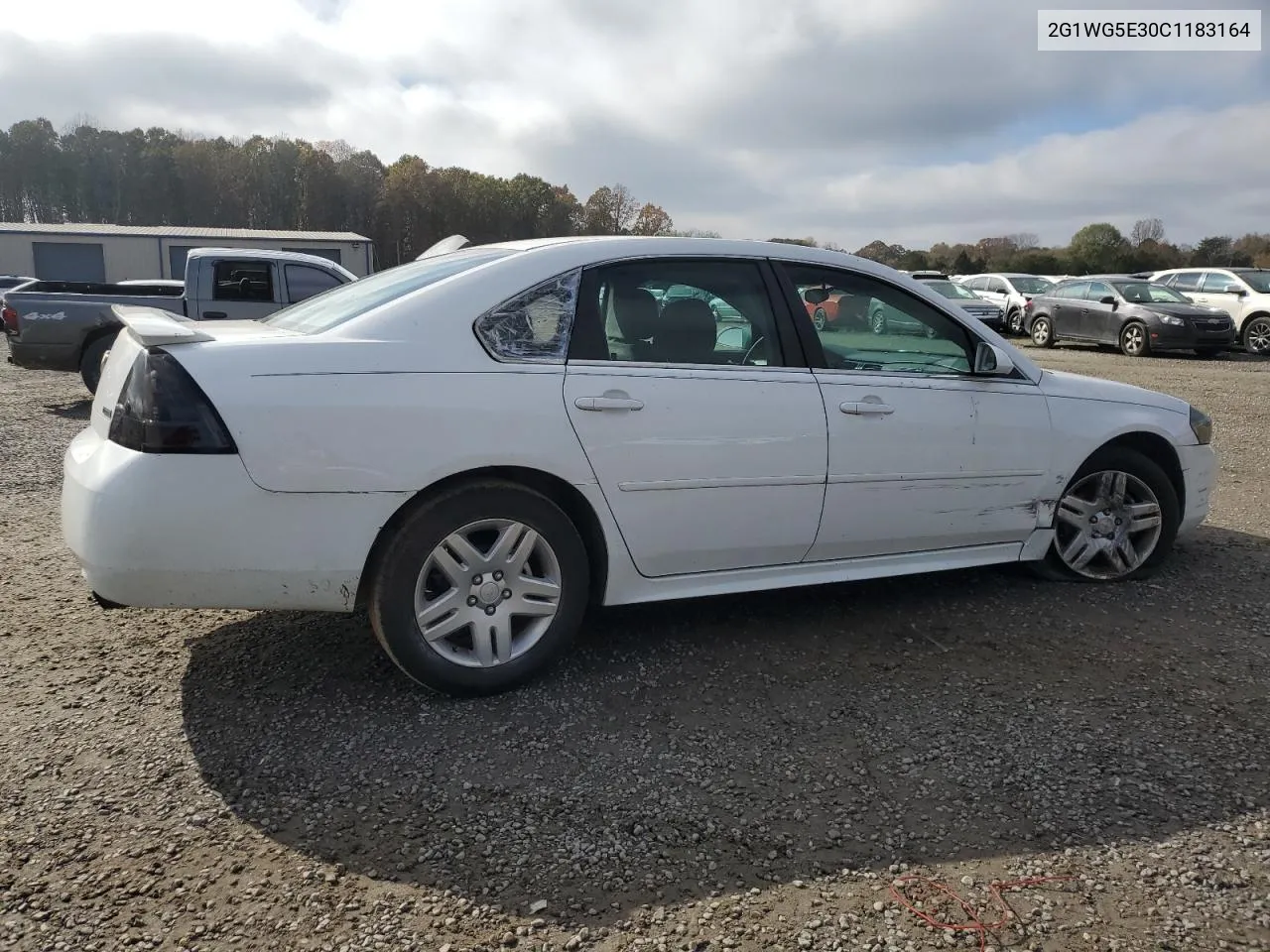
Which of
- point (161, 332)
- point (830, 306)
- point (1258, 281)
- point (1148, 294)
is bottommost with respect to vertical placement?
point (161, 332)

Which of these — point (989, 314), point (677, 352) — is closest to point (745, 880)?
point (677, 352)

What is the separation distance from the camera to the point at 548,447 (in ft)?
10.6

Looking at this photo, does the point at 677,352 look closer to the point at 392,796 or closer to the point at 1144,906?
the point at 392,796

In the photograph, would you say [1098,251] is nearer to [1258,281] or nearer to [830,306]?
[1258,281]

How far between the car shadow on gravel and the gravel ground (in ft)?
0.04

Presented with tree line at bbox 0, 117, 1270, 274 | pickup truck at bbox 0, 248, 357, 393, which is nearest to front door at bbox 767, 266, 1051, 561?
pickup truck at bbox 0, 248, 357, 393

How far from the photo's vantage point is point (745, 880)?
7.81 ft

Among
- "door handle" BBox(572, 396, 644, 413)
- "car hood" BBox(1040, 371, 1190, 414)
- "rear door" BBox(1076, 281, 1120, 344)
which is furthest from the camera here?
"rear door" BBox(1076, 281, 1120, 344)

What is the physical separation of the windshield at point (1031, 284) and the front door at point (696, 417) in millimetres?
21401

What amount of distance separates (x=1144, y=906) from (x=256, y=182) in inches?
3133

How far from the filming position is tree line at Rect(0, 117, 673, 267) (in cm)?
7069

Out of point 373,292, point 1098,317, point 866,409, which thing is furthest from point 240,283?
point 1098,317

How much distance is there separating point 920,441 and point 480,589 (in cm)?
188

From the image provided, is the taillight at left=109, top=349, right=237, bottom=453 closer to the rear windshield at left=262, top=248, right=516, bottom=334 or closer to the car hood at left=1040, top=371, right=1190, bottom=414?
the rear windshield at left=262, top=248, right=516, bottom=334
